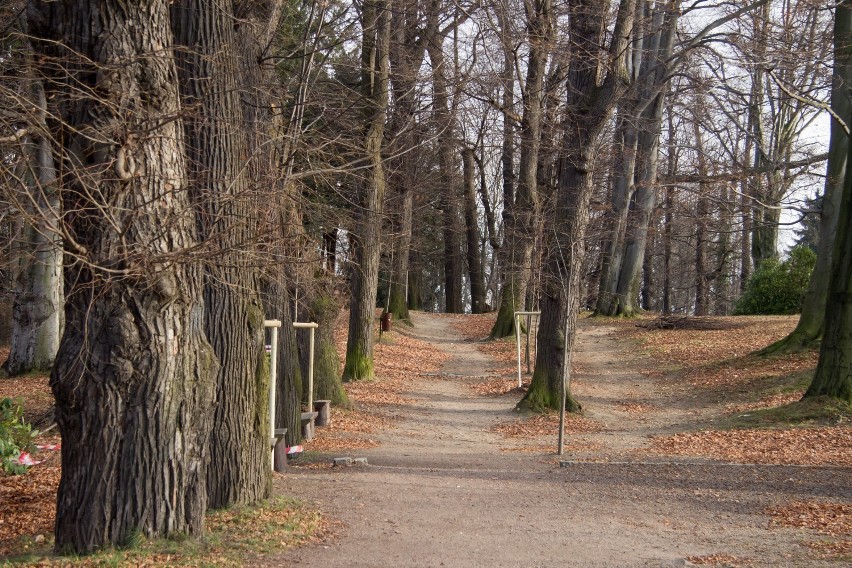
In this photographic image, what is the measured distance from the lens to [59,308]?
54.9ft

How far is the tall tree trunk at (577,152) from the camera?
49.2ft

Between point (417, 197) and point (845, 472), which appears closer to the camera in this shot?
point (845, 472)

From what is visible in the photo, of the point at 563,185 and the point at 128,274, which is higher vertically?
the point at 563,185

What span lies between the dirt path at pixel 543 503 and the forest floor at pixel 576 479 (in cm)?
3

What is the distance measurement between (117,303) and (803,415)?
11264 millimetres

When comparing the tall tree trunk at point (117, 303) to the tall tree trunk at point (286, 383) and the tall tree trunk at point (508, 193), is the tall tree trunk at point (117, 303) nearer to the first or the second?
the tall tree trunk at point (286, 383)

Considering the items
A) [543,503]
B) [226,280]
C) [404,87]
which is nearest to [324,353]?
[404,87]

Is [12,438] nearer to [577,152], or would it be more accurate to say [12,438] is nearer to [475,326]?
[577,152]

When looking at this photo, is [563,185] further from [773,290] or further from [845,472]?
[773,290]

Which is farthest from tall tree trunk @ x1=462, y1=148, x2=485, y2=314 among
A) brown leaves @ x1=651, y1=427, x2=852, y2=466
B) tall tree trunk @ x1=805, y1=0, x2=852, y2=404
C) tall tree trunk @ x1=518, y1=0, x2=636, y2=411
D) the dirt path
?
the dirt path

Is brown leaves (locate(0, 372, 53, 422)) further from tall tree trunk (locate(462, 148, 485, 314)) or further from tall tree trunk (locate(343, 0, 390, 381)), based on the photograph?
tall tree trunk (locate(462, 148, 485, 314))

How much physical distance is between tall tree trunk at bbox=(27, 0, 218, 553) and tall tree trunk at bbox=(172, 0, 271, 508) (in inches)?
46.4

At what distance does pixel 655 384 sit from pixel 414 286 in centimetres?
2506

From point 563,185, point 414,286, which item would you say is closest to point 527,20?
point 563,185
